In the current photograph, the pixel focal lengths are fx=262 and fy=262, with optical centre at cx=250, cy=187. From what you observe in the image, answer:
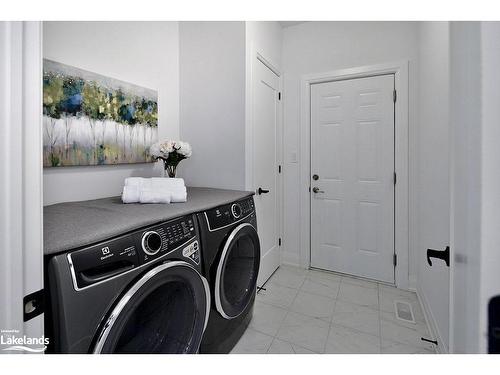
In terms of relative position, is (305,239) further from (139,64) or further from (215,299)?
(139,64)

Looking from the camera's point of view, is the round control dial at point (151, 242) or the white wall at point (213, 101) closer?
the round control dial at point (151, 242)

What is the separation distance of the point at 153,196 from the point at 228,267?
608 millimetres

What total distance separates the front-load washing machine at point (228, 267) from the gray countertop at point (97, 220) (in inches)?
4.4

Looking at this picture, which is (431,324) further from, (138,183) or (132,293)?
(138,183)

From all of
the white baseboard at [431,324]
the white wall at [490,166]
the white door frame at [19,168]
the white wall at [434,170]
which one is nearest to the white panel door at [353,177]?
the white wall at [434,170]

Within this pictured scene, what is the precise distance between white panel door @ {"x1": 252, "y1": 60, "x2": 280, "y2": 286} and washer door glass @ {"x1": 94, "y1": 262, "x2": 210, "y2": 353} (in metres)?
1.26

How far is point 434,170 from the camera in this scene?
1.75m

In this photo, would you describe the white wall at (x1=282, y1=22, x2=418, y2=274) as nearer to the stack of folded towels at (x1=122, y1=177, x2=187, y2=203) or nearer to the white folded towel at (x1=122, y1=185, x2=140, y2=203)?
the stack of folded towels at (x1=122, y1=177, x2=187, y2=203)

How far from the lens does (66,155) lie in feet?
4.78

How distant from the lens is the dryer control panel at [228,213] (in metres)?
1.34

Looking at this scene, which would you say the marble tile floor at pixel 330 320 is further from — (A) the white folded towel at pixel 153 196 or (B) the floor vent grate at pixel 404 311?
(A) the white folded towel at pixel 153 196

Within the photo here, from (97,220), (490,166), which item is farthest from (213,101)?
(490,166)

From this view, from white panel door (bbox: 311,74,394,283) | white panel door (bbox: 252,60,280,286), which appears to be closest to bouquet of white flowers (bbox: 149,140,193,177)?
white panel door (bbox: 252,60,280,286)

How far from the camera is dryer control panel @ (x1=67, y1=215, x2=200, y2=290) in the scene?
2.47 feet
